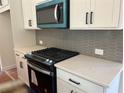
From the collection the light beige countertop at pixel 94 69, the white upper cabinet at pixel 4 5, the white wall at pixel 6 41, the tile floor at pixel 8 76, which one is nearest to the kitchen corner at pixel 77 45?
the light beige countertop at pixel 94 69

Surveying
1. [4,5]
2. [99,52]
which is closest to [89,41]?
[99,52]

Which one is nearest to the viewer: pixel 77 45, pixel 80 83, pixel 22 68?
pixel 80 83

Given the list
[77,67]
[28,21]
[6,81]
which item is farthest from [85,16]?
[6,81]

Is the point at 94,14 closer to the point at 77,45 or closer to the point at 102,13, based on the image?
the point at 102,13

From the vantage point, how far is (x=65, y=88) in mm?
1528

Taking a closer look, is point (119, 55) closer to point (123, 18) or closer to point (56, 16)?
point (123, 18)

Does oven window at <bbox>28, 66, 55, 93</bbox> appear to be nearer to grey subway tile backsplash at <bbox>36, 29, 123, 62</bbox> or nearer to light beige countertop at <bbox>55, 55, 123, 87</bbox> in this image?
light beige countertop at <bbox>55, 55, 123, 87</bbox>

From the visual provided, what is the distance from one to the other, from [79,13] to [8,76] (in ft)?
8.75

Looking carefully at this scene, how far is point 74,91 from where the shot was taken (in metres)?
1.42

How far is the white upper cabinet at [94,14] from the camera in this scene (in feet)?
4.10

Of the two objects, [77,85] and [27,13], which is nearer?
[77,85]

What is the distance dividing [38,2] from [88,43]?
1136mm

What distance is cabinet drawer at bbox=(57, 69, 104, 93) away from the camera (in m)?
1.18

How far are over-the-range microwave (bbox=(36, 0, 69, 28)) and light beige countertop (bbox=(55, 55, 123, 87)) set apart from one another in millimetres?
546
